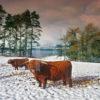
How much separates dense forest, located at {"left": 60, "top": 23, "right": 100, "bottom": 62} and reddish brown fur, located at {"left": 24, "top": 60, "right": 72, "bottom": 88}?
40.1 metres

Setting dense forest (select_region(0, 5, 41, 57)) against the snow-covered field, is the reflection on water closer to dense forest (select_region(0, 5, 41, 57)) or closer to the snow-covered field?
dense forest (select_region(0, 5, 41, 57))

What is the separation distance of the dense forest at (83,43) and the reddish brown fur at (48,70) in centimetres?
4012

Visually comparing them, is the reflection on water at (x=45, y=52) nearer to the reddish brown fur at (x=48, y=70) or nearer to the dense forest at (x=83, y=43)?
the dense forest at (x=83, y=43)

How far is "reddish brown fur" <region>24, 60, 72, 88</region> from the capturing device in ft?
50.0

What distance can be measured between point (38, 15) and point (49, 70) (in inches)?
2244

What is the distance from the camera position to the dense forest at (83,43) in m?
57.5

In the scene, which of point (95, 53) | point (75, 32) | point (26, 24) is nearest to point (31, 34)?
point (26, 24)

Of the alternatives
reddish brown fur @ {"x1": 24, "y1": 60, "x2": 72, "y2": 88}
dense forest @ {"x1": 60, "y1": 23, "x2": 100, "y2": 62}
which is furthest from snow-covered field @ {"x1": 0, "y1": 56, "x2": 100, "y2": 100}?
dense forest @ {"x1": 60, "y1": 23, "x2": 100, "y2": 62}

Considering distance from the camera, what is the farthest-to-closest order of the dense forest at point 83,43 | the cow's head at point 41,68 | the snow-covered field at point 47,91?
1. the dense forest at point 83,43
2. the cow's head at point 41,68
3. the snow-covered field at point 47,91

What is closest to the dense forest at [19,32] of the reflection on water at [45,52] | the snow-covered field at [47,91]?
the reflection on water at [45,52]

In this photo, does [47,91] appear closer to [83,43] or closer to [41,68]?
[41,68]

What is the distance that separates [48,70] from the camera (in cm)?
1573

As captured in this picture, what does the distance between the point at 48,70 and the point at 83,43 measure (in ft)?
148

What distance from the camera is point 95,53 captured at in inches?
2259
